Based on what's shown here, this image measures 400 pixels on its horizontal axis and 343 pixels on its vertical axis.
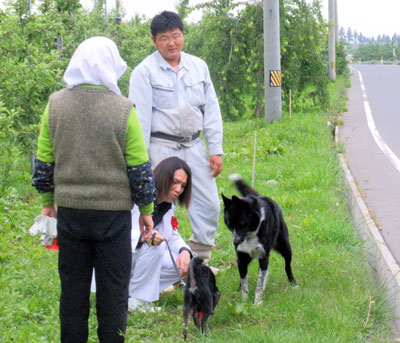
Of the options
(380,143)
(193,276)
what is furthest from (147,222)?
(380,143)

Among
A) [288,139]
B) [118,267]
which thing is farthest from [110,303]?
[288,139]

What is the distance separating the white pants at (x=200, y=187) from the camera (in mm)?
5062

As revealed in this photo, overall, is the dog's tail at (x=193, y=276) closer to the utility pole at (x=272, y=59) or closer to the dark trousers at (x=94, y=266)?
the dark trousers at (x=94, y=266)

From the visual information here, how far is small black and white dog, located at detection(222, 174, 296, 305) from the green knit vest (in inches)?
50.4

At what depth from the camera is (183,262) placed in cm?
465

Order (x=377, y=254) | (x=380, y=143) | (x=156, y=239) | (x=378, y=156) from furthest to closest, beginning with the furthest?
(x=380, y=143), (x=378, y=156), (x=377, y=254), (x=156, y=239)

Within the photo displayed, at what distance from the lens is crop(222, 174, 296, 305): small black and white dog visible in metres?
4.51

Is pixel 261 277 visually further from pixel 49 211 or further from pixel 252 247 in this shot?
pixel 49 211

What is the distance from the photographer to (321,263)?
5.54m

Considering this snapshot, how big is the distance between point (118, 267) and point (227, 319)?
129 centimetres

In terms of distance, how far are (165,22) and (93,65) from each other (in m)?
1.71

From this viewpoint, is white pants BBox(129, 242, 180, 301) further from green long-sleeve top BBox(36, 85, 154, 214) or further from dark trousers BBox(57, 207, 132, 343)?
green long-sleeve top BBox(36, 85, 154, 214)

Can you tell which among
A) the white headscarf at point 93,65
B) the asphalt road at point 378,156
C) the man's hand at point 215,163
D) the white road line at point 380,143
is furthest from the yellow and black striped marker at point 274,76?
the white headscarf at point 93,65

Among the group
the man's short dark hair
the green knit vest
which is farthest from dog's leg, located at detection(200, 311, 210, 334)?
the man's short dark hair
